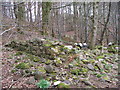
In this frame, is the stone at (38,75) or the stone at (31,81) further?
the stone at (38,75)

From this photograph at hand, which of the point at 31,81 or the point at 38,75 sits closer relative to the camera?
the point at 31,81

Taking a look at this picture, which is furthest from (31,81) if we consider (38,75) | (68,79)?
(68,79)

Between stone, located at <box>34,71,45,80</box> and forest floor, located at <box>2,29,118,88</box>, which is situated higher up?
stone, located at <box>34,71,45,80</box>

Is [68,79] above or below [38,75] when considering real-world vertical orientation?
below

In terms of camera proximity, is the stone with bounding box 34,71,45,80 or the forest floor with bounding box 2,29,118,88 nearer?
the forest floor with bounding box 2,29,118,88

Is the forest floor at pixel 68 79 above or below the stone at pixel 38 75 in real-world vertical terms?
below

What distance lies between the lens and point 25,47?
4012 millimetres

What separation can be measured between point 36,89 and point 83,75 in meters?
1.28

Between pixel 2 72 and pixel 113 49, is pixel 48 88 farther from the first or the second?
pixel 113 49

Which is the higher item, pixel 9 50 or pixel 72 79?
pixel 9 50

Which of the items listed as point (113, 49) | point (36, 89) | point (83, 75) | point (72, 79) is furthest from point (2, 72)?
point (113, 49)

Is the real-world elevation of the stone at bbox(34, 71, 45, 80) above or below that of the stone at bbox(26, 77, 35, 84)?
above

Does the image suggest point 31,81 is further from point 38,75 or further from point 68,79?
point 68,79

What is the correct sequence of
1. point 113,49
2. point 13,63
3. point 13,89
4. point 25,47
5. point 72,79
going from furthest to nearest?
1. point 113,49
2. point 25,47
3. point 13,63
4. point 72,79
5. point 13,89
